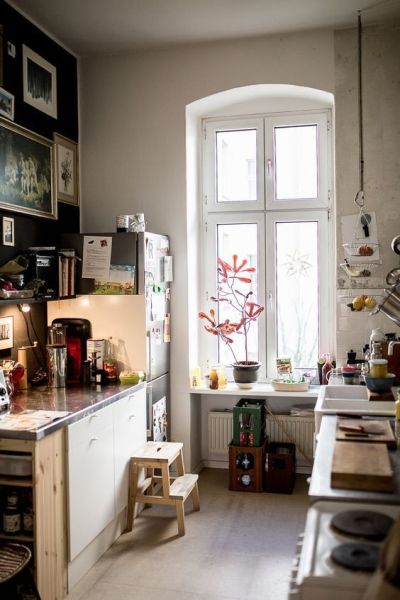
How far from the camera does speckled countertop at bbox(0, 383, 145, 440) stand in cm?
276

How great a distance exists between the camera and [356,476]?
72.7 inches

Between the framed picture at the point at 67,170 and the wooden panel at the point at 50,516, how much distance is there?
6.61ft

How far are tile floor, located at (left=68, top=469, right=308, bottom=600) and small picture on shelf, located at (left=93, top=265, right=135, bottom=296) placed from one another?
1.49 metres

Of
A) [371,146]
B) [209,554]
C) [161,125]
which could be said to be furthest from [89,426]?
[371,146]

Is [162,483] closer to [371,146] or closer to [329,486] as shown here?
[329,486]

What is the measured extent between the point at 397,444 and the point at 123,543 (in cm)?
198

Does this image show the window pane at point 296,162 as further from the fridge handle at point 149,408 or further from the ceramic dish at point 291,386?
the fridge handle at point 149,408

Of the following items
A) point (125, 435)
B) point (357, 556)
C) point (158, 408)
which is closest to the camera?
point (357, 556)

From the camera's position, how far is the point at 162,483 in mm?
3752

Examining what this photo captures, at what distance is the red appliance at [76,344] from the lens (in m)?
4.09

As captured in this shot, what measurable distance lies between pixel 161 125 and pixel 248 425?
231cm

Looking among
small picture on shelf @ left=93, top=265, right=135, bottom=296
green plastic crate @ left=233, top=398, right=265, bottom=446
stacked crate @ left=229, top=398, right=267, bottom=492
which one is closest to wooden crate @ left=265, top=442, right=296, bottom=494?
stacked crate @ left=229, top=398, right=267, bottom=492

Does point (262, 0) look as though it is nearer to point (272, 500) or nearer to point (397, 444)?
point (397, 444)

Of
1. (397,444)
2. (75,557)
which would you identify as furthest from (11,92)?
(397,444)
